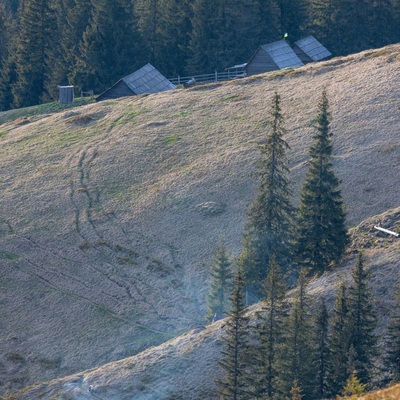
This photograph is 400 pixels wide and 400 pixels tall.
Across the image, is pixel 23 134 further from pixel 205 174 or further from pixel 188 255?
pixel 188 255

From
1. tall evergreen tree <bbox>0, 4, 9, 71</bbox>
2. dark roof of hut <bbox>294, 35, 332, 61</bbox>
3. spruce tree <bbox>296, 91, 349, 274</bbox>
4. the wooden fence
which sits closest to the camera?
spruce tree <bbox>296, 91, 349, 274</bbox>

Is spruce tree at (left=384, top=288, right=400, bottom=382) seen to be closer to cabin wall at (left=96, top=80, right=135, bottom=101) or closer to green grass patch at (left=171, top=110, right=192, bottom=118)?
green grass patch at (left=171, top=110, right=192, bottom=118)

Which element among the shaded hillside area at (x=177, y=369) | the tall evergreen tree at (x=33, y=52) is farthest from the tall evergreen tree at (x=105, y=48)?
the shaded hillside area at (x=177, y=369)

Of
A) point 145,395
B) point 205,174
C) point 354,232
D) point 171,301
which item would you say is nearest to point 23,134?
point 205,174

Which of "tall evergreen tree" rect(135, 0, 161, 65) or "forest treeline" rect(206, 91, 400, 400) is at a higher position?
"tall evergreen tree" rect(135, 0, 161, 65)

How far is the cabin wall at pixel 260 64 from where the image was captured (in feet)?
234

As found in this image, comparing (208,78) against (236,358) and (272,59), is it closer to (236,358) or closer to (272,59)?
(272,59)

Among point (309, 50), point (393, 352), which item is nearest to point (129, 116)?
point (309, 50)

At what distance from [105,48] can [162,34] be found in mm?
5316

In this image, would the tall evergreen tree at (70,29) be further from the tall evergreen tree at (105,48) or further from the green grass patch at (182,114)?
the green grass patch at (182,114)

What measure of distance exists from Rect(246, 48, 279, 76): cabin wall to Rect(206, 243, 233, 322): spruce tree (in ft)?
116

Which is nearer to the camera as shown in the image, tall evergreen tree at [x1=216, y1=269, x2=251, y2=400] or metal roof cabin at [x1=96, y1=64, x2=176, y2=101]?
tall evergreen tree at [x1=216, y1=269, x2=251, y2=400]

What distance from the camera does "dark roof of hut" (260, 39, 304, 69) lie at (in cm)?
7119

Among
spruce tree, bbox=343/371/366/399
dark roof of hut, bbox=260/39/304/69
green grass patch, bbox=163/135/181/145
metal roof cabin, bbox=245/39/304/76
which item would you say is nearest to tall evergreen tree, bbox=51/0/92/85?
metal roof cabin, bbox=245/39/304/76
